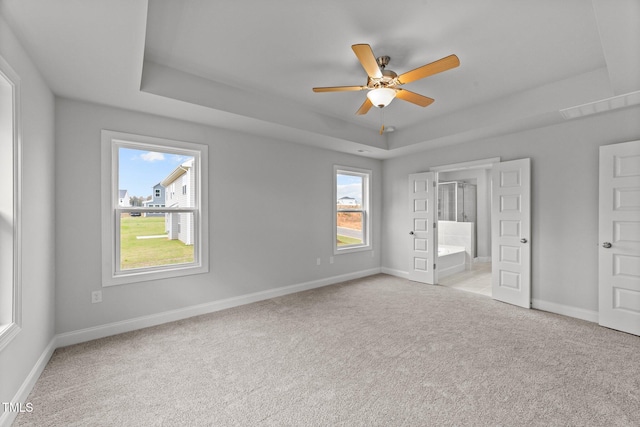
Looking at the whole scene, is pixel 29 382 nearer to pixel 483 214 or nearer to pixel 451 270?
pixel 451 270

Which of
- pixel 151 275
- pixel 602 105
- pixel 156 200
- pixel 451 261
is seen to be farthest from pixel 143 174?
pixel 451 261

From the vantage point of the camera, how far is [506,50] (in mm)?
2518

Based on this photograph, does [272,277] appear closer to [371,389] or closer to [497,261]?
[371,389]

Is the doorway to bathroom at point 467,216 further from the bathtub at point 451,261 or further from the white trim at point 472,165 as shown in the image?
the white trim at point 472,165

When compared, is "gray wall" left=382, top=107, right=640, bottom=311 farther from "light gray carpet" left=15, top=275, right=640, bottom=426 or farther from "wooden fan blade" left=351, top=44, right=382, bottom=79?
"wooden fan blade" left=351, top=44, right=382, bottom=79

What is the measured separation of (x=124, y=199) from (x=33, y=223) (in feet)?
3.28

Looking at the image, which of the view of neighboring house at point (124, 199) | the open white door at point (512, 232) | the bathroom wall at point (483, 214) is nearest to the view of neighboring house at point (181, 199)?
the view of neighboring house at point (124, 199)

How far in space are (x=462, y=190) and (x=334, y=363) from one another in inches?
250

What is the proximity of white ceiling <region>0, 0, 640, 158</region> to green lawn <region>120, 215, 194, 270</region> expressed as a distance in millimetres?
1280

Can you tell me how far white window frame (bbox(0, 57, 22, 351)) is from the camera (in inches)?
70.7

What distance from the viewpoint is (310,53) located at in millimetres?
2557

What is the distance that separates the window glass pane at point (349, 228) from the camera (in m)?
5.39

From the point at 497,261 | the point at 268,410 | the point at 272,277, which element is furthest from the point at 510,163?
the point at 268,410

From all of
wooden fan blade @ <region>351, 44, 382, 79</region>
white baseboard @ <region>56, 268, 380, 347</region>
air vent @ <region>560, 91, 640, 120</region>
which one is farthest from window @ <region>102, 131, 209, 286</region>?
air vent @ <region>560, 91, 640, 120</region>
